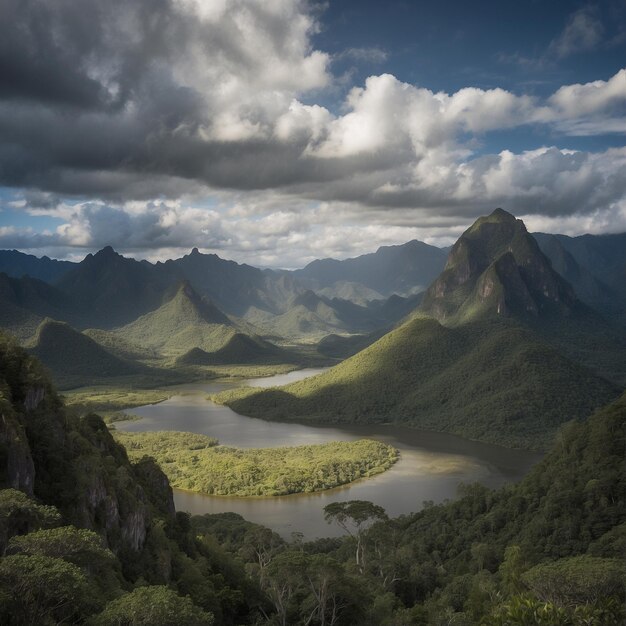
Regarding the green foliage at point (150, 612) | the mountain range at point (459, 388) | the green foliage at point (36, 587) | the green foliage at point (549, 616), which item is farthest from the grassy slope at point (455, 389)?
the green foliage at point (36, 587)

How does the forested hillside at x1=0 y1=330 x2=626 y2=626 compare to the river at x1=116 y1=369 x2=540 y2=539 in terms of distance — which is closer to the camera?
the forested hillside at x1=0 y1=330 x2=626 y2=626

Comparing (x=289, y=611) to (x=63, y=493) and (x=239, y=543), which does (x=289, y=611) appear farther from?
(x=239, y=543)

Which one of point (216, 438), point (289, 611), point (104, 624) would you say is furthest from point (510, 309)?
point (104, 624)

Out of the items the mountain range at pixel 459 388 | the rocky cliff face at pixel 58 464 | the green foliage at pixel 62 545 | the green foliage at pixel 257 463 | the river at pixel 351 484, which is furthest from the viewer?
the mountain range at pixel 459 388

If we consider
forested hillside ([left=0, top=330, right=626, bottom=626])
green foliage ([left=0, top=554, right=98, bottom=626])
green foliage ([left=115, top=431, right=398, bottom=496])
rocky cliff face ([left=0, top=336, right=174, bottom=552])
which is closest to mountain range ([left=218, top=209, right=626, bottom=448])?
green foliage ([left=115, top=431, right=398, bottom=496])

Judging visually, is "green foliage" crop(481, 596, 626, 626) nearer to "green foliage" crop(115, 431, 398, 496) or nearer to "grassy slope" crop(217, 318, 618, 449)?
"green foliage" crop(115, 431, 398, 496)

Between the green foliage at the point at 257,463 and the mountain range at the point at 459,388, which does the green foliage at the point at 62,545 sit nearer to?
the green foliage at the point at 257,463
